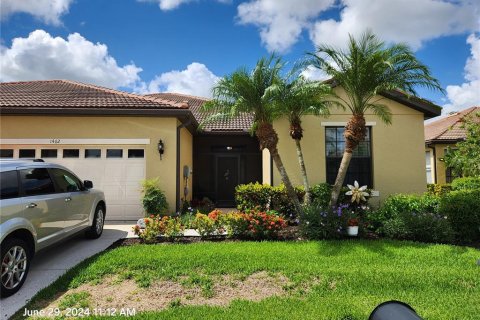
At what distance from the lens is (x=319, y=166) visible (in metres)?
11.0

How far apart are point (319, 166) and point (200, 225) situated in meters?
5.64

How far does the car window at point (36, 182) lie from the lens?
15.8 ft

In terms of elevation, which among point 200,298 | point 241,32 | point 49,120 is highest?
point 241,32

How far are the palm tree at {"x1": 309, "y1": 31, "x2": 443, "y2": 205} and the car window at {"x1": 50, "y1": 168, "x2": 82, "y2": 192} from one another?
6.67 m

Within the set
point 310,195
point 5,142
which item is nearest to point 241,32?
point 310,195

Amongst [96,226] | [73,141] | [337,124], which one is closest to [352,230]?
[337,124]

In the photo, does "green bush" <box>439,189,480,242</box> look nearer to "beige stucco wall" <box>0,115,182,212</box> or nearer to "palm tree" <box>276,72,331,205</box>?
"palm tree" <box>276,72,331,205</box>

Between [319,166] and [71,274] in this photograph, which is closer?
[71,274]

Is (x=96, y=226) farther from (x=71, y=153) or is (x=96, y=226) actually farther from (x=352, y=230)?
(x=352, y=230)

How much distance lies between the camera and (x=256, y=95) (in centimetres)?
790

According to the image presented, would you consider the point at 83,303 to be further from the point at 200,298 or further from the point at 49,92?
the point at 49,92

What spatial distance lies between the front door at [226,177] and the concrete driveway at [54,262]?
6120 mm

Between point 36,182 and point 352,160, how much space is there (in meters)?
10.2

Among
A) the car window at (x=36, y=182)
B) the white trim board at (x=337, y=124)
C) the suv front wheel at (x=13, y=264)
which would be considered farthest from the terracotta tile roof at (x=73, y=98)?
the suv front wheel at (x=13, y=264)
